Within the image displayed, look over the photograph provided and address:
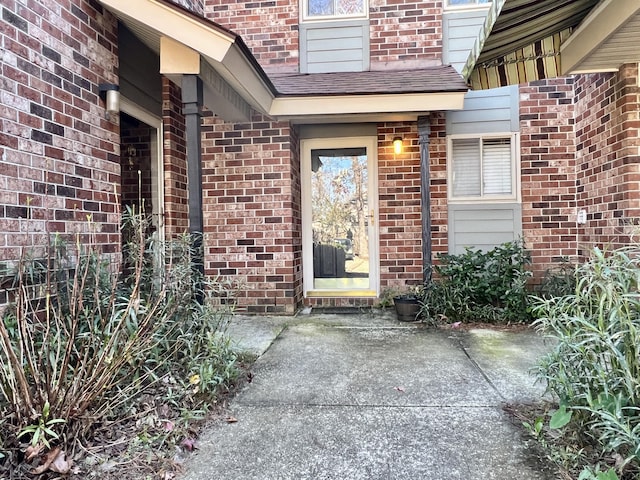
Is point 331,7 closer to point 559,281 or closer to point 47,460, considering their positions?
point 559,281

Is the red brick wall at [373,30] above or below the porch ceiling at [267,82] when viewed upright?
above

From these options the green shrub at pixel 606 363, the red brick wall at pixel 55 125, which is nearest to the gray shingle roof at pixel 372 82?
the red brick wall at pixel 55 125

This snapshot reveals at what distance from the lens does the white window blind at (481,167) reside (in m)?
5.21

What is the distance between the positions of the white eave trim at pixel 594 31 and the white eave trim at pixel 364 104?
1092 millimetres

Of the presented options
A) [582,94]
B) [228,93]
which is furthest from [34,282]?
[582,94]

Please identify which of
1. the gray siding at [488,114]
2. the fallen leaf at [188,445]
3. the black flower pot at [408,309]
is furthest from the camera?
the gray siding at [488,114]

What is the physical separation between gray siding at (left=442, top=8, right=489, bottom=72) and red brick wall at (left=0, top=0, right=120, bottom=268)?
399 cm

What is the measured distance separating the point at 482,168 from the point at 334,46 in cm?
254

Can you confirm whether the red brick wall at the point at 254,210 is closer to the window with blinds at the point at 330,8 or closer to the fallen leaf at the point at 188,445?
the window with blinds at the point at 330,8

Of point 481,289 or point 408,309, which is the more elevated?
point 481,289

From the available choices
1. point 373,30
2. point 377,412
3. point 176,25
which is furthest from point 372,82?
point 377,412

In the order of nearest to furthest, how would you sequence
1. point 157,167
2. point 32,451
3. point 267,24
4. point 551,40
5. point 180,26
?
point 32,451 < point 180,26 < point 551,40 < point 157,167 < point 267,24

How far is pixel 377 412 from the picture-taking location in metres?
2.33

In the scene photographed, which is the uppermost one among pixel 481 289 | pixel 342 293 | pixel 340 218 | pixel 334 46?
pixel 334 46
